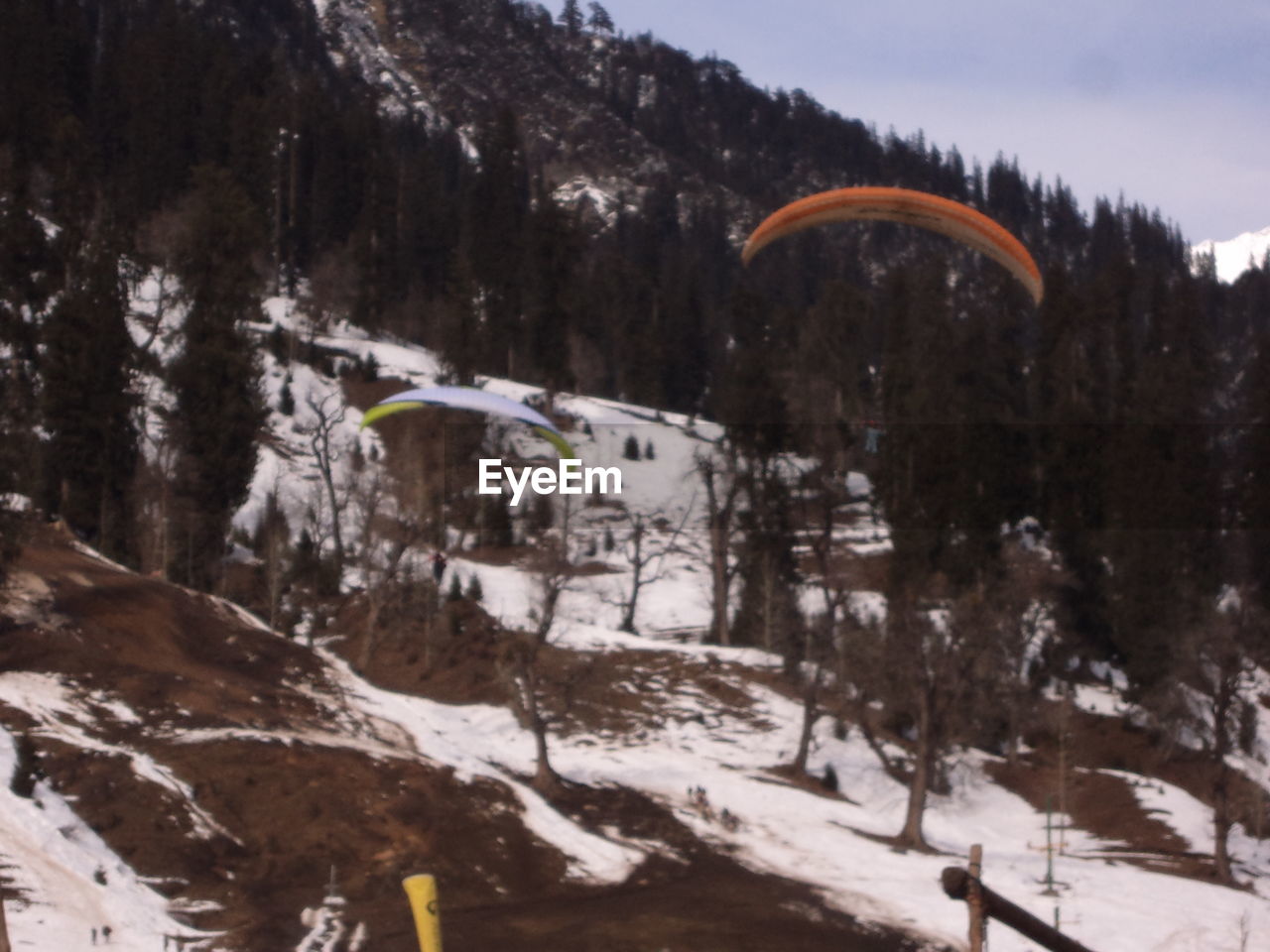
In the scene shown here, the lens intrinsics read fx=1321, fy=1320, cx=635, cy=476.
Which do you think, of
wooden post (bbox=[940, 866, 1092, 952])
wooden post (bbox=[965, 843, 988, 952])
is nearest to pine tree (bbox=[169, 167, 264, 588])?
wooden post (bbox=[965, 843, 988, 952])

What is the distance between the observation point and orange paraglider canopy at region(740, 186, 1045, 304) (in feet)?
46.5

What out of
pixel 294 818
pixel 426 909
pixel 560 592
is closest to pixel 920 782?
pixel 560 592

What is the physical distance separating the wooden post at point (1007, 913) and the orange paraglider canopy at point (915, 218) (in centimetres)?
921

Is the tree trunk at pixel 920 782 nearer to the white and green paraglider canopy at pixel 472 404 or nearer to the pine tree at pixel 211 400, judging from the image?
the white and green paraglider canopy at pixel 472 404

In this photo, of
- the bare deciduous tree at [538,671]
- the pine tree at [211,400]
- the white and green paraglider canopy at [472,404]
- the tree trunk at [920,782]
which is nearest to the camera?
the white and green paraglider canopy at [472,404]

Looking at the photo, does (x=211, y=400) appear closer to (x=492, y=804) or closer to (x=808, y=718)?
(x=808, y=718)

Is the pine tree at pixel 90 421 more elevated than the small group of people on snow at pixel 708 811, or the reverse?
the pine tree at pixel 90 421

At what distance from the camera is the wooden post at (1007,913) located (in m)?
5.28

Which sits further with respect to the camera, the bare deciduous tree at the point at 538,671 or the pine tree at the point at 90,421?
the pine tree at the point at 90,421

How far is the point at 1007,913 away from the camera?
5246 mm

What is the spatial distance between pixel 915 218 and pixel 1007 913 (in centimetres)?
1062

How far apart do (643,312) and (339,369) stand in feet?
107

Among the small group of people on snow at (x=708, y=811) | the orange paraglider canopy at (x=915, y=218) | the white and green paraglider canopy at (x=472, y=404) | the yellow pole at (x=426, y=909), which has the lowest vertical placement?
the small group of people on snow at (x=708, y=811)

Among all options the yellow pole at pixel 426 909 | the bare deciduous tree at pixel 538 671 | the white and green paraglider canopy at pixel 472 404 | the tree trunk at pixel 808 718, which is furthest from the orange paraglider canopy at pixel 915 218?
the tree trunk at pixel 808 718
